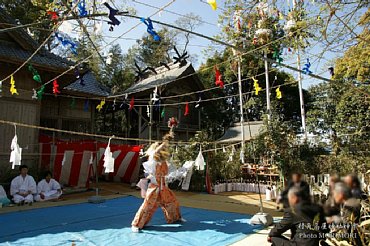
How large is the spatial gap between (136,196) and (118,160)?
2.76m

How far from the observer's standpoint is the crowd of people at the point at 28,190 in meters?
6.98

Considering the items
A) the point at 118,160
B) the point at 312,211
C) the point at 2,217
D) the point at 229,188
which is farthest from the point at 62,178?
the point at 312,211

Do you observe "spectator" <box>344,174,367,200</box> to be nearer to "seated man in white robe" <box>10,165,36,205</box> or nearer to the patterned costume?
the patterned costume

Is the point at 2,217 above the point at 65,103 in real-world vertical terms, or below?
below

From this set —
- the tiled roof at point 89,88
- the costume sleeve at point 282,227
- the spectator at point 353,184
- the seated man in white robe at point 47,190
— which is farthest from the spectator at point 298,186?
the tiled roof at point 89,88

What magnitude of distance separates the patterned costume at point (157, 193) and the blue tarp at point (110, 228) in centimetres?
20

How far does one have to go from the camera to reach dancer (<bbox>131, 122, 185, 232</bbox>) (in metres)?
4.86

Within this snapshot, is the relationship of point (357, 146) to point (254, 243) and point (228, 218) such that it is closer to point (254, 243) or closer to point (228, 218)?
point (228, 218)

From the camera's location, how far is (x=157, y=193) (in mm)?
5027

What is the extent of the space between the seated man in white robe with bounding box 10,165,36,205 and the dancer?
12.7 feet

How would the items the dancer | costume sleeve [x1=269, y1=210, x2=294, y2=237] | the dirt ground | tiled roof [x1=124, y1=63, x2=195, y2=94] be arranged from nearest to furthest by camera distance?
costume sleeve [x1=269, y1=210, x2=294, y2=237] < the dancer < the dirt ground < tiled roof [x1=124, y1=63, x2=195, y2=94]

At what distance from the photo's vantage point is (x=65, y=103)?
34.4 ft

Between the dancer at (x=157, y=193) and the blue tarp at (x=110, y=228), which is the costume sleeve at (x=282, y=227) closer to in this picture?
the blue tarp at (x=110, y=228)

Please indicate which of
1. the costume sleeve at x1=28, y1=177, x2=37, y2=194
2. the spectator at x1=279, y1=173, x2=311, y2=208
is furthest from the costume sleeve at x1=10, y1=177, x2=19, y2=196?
the spectator at x1=279, y1=173, x2=311, y2=208
